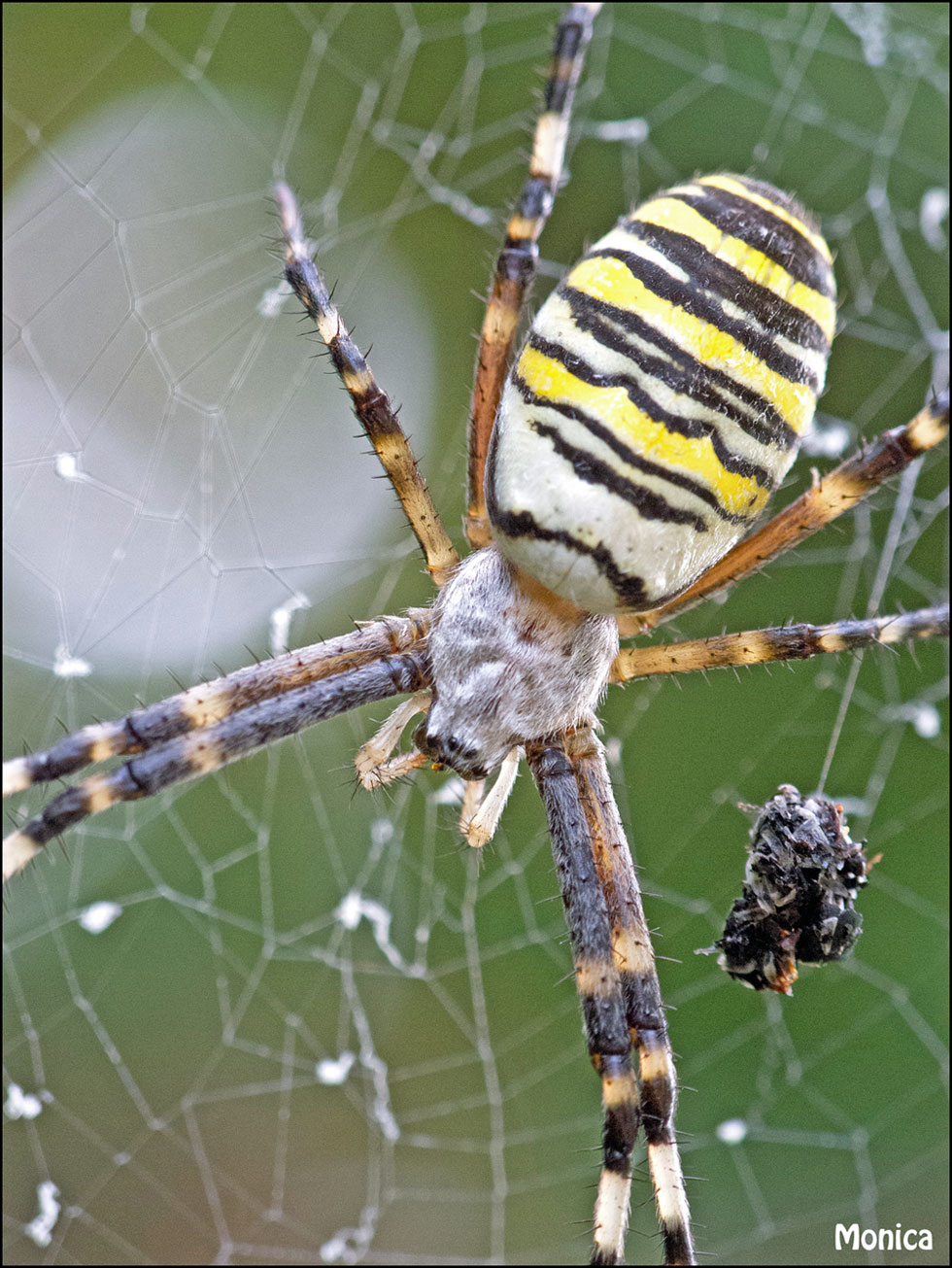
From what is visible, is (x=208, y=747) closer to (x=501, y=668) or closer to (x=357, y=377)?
(x=501, y=668)

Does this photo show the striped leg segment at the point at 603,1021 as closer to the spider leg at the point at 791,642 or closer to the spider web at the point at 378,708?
the spider leg at the point at 791,642

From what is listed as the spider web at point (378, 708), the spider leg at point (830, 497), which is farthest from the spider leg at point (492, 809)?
the spider web at point (378, 708)

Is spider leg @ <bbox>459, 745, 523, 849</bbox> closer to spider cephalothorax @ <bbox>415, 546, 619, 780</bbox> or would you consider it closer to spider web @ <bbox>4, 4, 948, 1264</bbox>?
spider cephalothorax @ <bbox>415, 546, 619, 780</bbox>

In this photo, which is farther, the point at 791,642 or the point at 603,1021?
the point at 791,642

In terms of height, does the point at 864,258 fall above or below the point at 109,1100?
above

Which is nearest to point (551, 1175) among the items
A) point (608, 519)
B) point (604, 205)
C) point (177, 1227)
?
point (177, 1227)

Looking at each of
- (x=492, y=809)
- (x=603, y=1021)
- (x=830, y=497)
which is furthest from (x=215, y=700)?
(x=830, y=497)

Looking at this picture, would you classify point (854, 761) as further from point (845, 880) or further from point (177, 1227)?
point (177, 1227)
